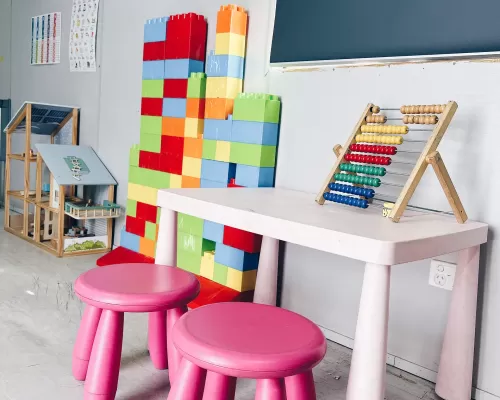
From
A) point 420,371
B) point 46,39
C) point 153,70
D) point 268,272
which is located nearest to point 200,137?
point 153,70

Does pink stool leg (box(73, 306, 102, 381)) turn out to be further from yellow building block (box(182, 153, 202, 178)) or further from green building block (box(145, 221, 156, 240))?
green building block (box(145, 221, 156, 240))

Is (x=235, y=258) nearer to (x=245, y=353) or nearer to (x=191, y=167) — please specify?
(x=191, y=167)

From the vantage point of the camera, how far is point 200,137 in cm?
246

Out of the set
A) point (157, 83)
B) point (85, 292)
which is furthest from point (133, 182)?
point (85, 292)

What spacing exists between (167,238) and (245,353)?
75 centimetres

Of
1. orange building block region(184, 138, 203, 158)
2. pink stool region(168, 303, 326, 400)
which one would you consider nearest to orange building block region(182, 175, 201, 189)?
orange building block region(184, 138, 203, 158)

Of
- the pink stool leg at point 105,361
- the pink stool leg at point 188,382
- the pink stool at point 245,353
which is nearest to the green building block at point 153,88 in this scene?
the pink stool leg at point 105,361

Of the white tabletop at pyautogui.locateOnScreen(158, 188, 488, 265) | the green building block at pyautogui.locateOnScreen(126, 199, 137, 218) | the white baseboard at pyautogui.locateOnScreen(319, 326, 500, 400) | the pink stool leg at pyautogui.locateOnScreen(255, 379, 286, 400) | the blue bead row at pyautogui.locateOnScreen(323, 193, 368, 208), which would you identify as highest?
the blue bead row at pyautogui.locateOnScreen(323, 193, 368, 208)

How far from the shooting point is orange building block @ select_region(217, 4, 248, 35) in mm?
2275

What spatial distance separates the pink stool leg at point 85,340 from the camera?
156 centimetres

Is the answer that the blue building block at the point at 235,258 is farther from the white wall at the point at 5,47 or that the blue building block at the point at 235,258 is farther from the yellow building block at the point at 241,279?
the white wall at the point at 5,47

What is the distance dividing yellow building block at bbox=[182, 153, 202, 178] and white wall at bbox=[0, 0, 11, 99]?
2.69 metres

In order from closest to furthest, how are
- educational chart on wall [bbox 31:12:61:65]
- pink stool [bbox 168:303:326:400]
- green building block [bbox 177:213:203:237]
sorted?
1. pink stool [bbox 168:303:326:400]
2. green building block [bbox 177:213:203:237]
3. educational chart on wall [bbox 31:12:61:65]

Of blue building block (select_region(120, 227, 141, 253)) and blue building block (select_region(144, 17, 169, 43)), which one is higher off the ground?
blue building block (select_region(144, 17, 169, 43))
